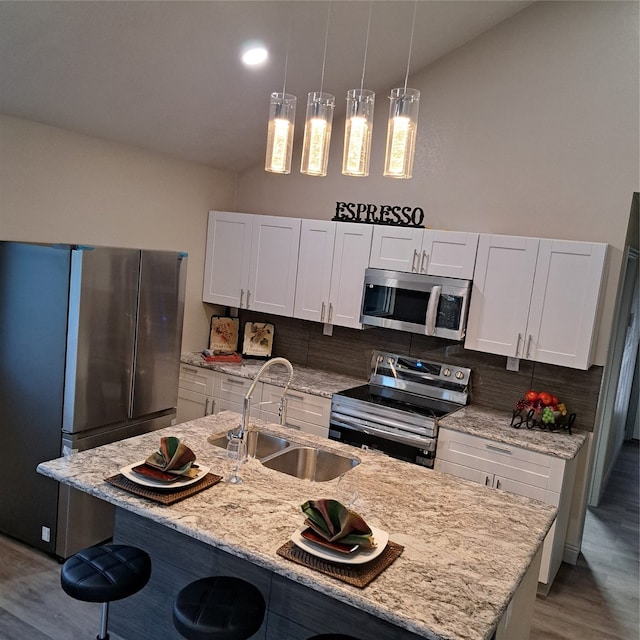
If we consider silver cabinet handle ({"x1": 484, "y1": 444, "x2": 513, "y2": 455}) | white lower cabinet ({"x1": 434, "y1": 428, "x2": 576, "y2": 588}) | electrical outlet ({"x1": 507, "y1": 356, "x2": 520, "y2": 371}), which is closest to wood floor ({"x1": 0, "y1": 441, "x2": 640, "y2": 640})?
white lower cabinet ({"x1": 434, "y1": 428, "x2": 576, "y2": 588})

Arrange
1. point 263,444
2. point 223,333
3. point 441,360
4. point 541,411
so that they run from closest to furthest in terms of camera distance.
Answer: point 263,444
point 541,411
point 441,360
point 223,333

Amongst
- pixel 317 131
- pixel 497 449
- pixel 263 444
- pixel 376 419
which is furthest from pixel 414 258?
pixel 317 131

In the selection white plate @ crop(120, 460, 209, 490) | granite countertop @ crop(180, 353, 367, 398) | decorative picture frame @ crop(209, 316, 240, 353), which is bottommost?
granite countertop @ crop(180, 353, 367, 398)

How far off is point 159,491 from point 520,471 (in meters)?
2.22

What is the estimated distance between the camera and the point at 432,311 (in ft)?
13.1

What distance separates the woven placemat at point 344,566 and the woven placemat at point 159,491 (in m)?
0.47

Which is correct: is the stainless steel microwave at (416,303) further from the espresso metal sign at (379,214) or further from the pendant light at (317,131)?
the pendant light at (317,131)

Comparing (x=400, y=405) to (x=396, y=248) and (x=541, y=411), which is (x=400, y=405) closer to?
(x=541, y=411)

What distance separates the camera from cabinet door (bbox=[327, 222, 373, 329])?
4344 mm

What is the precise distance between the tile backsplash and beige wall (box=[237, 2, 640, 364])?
278 millimetres

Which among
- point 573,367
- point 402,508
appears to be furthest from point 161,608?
point 573,367

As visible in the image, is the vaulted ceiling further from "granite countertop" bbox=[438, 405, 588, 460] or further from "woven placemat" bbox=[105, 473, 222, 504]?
"granite countertop" bbox=[438, 405, 588, 460]

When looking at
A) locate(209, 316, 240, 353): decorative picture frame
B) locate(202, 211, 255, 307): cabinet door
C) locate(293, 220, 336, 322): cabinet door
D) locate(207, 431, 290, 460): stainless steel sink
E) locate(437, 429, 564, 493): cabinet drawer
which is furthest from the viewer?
locate(209, 316, 240, 353): decorative picture frame

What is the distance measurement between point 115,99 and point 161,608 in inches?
112
